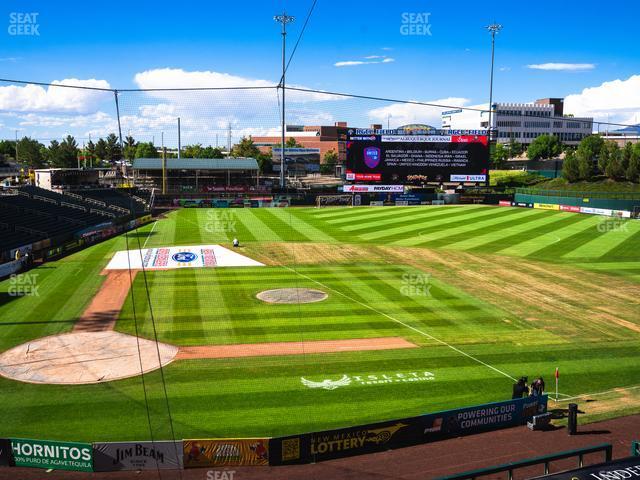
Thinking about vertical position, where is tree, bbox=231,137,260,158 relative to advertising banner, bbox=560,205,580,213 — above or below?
above

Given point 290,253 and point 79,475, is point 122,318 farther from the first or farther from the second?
point 290,253

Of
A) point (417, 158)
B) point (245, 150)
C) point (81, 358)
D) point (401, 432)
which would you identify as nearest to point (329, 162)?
point (245, 150)

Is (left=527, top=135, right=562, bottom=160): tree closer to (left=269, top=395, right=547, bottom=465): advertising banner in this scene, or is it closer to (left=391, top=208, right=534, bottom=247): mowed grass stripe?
(left=391, top=208, right=534, bottom=247): mowed grass stripe

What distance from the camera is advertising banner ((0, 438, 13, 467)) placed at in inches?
578

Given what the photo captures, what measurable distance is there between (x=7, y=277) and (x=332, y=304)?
75.1ft

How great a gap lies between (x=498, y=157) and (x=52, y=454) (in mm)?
133625

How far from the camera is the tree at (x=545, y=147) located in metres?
136

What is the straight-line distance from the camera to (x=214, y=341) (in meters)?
24.9

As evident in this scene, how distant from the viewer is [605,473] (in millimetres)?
10297

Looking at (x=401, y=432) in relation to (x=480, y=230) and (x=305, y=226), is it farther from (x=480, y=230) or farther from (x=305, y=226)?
(x=305, y=226)

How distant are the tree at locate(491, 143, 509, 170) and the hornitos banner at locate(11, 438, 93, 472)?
437 feet

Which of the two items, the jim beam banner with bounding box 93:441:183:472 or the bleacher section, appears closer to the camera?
the jim beam banner with bounding box 93:441:183:472
